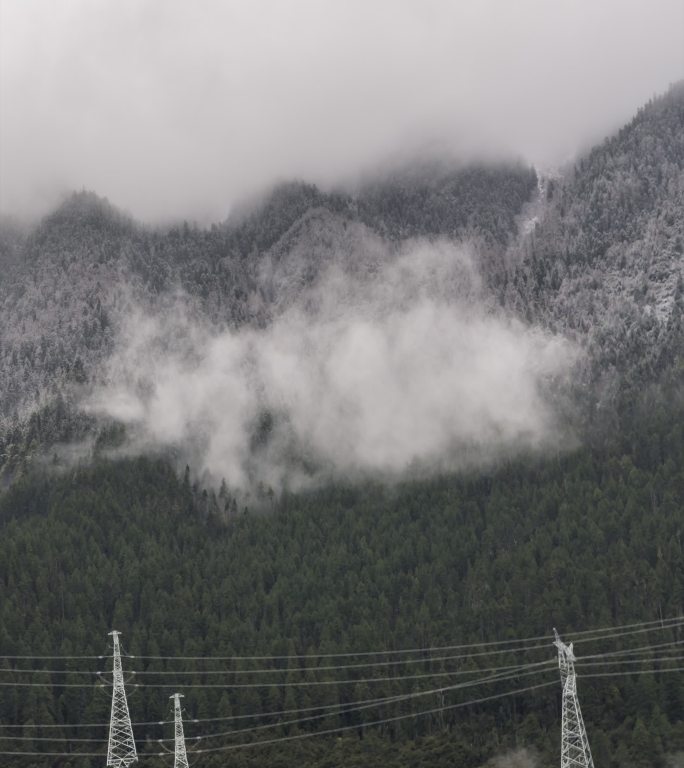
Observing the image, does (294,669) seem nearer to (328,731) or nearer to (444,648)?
(328,731)

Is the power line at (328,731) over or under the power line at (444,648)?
under

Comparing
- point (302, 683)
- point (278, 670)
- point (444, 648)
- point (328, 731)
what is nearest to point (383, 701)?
point (328, 731)

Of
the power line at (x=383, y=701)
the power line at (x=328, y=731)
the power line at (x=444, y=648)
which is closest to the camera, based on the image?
the power line at (x=328, y=731)

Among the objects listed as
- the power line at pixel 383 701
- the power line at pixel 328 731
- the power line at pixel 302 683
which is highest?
the power line at pixel 302 683

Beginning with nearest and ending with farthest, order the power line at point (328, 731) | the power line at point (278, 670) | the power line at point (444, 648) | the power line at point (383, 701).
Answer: the power line at point (328, 731) < the power line at point (383, 701) < the power line at point (444, 648) < the power line at point (278, 670)

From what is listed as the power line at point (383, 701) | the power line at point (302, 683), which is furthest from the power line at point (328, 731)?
the power line at point (302, 683)

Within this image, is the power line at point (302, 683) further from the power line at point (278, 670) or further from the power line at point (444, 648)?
the power line at point (444, 648)

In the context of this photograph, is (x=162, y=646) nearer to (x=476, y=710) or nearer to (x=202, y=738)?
(x=202, y=738)

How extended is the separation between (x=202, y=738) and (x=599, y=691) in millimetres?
48982

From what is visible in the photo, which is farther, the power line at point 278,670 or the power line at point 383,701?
the power line at point 278,670

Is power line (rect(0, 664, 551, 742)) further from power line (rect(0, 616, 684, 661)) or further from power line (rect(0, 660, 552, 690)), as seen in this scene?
power line (rect(0, 616, 684, 661))

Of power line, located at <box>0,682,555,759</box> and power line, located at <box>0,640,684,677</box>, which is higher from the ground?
power line, located at <box>0,640,684,677</box>

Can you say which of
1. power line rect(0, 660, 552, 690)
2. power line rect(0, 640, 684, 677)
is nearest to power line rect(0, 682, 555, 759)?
power line rect(0, 660, 552, 690)

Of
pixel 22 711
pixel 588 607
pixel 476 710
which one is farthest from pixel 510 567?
pixel 22 711
